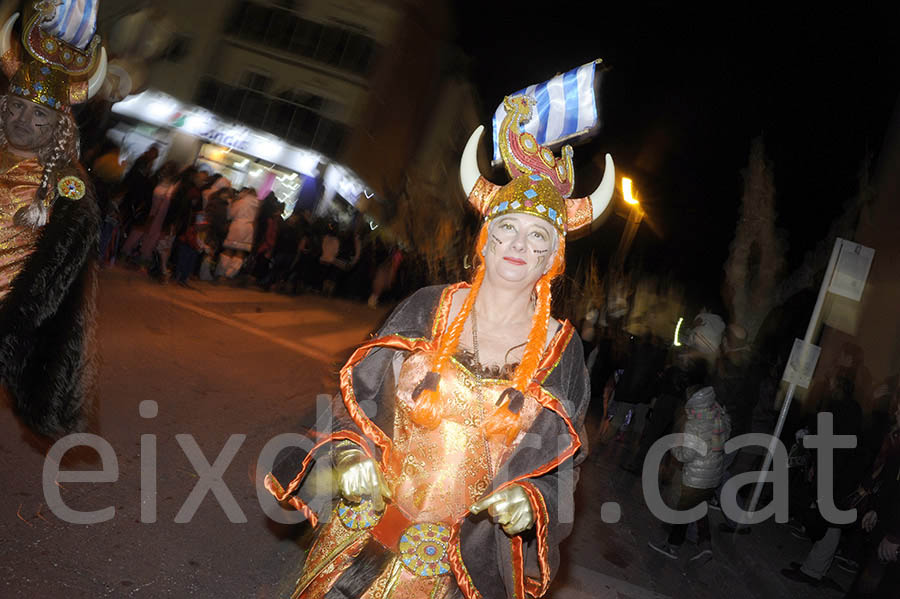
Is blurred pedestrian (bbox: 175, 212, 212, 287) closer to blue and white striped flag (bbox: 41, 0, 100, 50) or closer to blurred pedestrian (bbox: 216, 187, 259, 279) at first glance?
blurred pedestrian (bbox: 216, 187, 259, 279)

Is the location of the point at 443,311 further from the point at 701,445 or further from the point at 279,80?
the point at 279,80

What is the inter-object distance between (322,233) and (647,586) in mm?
11382

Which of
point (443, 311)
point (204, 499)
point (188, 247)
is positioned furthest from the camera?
point (188, 247)

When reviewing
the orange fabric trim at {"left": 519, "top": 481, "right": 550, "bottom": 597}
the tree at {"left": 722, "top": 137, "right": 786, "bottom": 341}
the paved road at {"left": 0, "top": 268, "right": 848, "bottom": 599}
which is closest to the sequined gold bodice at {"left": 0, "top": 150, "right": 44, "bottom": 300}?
the paved road at {"left": 0, "top": 268, "right": 848, "bottom": 599}

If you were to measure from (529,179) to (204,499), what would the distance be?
133 inches

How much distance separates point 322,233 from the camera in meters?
15.1

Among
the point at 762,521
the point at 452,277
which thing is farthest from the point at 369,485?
the point at 452,277

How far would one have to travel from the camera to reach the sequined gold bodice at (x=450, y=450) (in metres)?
2.17

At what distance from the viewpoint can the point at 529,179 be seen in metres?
2.54

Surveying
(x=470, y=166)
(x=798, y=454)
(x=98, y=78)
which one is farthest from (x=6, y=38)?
(x=798, y=454)

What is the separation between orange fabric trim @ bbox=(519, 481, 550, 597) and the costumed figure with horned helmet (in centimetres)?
250

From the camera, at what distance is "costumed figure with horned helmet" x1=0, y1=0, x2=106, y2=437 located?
3.19m

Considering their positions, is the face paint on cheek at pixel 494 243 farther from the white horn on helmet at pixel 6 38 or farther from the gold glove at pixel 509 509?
the white horn on helmet at pixel 6 38

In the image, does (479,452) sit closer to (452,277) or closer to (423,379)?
(423,379)
